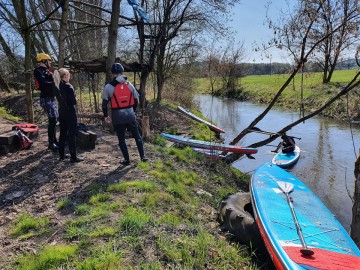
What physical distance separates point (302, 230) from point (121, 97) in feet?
11.7

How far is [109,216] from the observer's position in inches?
160

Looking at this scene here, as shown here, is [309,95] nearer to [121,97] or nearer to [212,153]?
[212,153]

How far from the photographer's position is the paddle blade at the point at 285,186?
590 cm

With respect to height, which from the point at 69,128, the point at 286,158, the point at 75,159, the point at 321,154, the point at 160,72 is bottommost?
the point at 321,154

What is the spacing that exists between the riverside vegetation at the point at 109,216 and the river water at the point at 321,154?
2461 mm

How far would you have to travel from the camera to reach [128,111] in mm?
5742

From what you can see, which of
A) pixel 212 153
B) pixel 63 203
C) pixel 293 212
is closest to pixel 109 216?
pixel 63 203

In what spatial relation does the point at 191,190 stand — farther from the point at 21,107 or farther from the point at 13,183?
the point at 21,107

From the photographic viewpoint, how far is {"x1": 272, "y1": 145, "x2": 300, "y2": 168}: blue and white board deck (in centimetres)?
1031

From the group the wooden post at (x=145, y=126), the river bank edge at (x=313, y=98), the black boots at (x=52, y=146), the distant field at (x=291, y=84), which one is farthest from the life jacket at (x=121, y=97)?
the distant field at (x=291, y=84)

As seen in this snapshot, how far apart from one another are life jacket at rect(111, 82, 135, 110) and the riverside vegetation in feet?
3.72

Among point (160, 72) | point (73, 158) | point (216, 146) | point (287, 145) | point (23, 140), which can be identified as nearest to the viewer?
point (73, 158)

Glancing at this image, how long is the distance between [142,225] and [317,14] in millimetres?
7177

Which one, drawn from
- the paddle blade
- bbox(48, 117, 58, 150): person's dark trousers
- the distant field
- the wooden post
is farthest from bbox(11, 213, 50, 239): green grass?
the distant field
